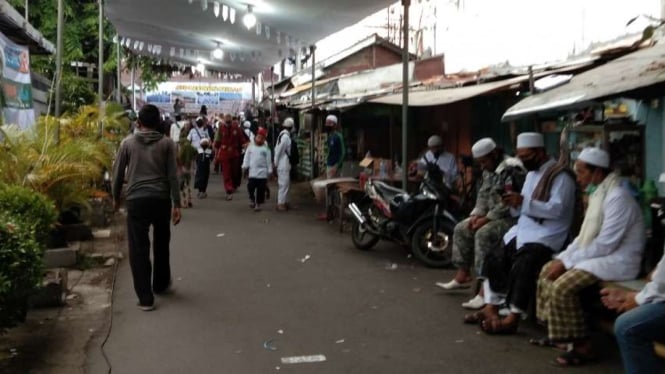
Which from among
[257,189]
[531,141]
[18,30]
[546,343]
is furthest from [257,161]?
[546,343]

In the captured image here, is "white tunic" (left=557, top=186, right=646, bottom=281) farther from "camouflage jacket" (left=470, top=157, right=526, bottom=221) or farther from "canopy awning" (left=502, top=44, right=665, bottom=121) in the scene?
"camouflage jacket" (left=470, top=157, right=526, bottom=221)

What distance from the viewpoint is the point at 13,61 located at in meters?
11.1

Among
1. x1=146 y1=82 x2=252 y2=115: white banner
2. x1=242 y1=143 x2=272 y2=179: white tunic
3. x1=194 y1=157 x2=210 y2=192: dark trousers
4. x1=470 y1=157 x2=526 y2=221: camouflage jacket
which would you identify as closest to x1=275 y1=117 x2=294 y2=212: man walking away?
x1=242 y1=143 x2=272 y2=179: white tunic

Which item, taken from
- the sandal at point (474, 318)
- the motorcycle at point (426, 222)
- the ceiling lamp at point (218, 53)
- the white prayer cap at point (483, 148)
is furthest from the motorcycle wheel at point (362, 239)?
the ceiling lamp at point (218, 53)

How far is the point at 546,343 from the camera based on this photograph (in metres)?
5.85

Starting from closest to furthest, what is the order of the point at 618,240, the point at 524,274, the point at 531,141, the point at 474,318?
the point at 618,240, the point at 524,274, the point at 531,141, the point at 474,318

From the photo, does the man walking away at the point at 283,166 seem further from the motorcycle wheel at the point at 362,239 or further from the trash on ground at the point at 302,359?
the trash on ground at the point at 302,359

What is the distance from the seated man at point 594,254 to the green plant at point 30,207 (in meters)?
4.56

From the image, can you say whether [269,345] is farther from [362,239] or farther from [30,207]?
[362,239]

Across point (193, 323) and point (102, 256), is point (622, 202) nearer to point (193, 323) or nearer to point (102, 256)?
point (193, 323)

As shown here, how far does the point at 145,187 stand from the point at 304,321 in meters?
2.06

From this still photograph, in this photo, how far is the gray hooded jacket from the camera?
7105 millimetres

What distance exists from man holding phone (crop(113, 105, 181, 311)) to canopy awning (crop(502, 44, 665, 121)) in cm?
354

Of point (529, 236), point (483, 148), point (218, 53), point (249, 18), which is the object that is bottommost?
point (529, 236)
